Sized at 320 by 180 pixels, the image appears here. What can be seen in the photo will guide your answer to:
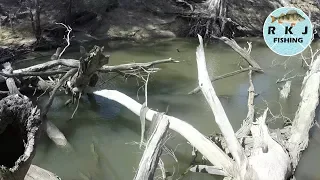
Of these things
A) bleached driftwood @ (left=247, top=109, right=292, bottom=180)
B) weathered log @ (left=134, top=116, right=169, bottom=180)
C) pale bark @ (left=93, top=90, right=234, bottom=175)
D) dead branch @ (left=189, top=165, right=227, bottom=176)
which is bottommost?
dead branch @ (left=189, top=165, right=227, bottom=176)

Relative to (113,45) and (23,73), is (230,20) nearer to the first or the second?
(113,45)

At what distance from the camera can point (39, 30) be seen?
11898 mm

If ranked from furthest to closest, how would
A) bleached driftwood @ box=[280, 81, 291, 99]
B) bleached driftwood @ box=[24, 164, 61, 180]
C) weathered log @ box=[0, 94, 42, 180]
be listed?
bleached driftwood @ box=[280, 81, 291, 99] < bleached driftwood @ box=[24, 164, 61, 180] < weathered log @ box=[0, 94, 42, 180]

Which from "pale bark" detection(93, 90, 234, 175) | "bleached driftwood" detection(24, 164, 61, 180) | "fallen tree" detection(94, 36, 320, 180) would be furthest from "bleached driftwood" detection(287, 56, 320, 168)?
"bleached driftwood" detection(24, 164, 61, 180)

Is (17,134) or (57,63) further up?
(17,134)

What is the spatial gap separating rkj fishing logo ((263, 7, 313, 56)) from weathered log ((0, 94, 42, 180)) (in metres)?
6.80

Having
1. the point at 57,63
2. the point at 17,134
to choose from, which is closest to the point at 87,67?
the point at 57,63

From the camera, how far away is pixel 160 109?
26.4 ft

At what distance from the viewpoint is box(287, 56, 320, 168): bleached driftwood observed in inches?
211

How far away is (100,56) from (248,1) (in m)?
10.2

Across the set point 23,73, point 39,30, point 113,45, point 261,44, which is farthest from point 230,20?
point 23,73

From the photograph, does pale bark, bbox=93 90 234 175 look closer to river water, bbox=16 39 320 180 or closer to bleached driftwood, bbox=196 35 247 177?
bleached driftwood, bbox=196 35 247 177

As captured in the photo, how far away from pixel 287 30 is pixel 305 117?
2.63 metres

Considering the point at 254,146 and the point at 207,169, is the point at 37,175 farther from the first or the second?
the point at 254,146
